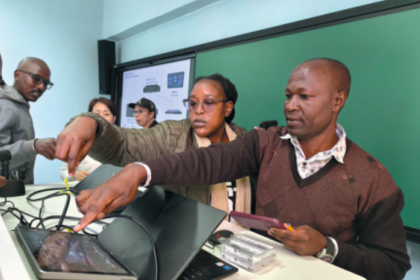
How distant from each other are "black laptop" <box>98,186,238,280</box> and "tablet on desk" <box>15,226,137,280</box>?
0.05 meters

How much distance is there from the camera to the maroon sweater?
2.69 ft

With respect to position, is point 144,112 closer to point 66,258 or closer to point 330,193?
point 330,193

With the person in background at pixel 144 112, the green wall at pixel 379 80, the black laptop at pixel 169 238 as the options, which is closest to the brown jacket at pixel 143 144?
the black laptop at pixel 169 238

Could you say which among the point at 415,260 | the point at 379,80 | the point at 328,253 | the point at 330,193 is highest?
the point at 379,80

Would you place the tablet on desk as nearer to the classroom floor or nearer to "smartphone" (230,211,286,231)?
"smartphone" (230,211,286,231)

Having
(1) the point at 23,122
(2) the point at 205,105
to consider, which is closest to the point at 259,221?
(2) the point at 205,105

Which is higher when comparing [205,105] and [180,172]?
[205,105]

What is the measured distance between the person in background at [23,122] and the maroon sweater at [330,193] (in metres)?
0.73

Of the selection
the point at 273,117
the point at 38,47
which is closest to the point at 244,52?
the point at 273,117

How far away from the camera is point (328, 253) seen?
770 mm

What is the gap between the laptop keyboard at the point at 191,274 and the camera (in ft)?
1.85

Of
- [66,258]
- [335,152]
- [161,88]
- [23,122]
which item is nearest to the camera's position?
[66,258]

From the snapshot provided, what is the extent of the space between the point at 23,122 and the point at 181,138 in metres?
→ 1.31

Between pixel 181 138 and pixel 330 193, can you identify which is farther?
pixel 181 138
